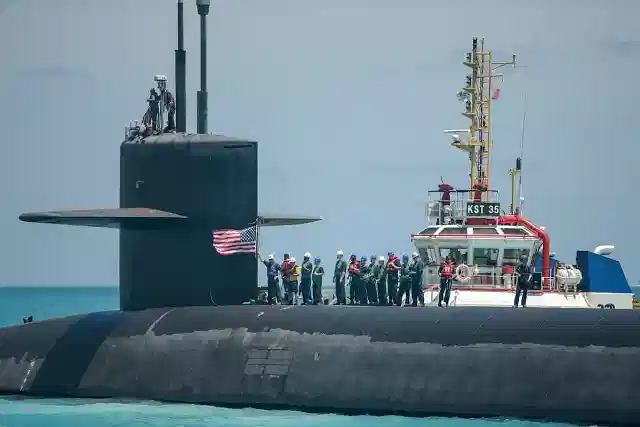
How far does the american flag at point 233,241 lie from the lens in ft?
81.6

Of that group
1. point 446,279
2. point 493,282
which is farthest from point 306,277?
point 493,282

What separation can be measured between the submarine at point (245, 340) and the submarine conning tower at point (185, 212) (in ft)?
0.09

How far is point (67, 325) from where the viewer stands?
2558 cm

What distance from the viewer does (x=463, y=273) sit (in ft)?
89.2

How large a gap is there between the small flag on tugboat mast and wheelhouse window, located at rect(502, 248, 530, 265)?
6.40 m

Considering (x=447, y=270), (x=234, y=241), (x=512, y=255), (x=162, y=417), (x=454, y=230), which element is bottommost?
(x=162, y=417)

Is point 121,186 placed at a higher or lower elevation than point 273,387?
higher

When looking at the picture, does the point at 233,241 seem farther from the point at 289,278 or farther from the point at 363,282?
the point at 363,282

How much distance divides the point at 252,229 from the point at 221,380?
3.92 meters

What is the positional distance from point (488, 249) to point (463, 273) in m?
1.19

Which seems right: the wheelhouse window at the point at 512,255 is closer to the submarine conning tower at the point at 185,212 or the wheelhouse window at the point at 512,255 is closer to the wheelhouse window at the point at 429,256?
the wheelhouse window at the point at 429,256

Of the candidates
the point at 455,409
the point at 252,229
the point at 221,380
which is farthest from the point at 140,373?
the point at 455,409

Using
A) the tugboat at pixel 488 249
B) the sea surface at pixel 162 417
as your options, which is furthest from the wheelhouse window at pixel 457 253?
the sea surface at pixel 162 417

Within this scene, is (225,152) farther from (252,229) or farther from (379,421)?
(379,421)
